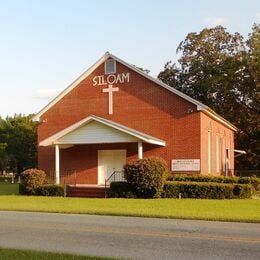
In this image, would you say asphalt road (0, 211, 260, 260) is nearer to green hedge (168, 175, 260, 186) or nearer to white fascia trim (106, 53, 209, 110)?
green hedge (168, 175, 260, 186)

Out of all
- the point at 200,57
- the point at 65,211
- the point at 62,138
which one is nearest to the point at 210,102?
the point at 200,57

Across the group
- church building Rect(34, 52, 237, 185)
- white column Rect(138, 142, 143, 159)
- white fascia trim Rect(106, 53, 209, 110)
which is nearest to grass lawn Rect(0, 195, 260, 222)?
white column Rect(138, 142, 143, 159)

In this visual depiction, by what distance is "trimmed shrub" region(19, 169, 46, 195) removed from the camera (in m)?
30.4

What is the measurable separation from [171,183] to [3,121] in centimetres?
5984

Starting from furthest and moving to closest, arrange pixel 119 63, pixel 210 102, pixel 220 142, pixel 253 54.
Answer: pixel 210 102, pixel 253 54, pixel 220 142, pixel 119 63

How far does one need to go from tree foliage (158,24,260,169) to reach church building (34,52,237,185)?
41.4 ft

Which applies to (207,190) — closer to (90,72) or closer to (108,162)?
(108,162)

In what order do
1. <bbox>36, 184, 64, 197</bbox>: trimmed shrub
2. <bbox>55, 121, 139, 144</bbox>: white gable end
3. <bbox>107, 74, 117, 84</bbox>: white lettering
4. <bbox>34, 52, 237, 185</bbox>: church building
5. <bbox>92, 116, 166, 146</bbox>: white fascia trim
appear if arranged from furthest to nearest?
<bbox>107, 74, 117, 84</bbox>: white lettering, <bbox>34, 52, 237, 185</bbox>: church building, <bbox>55, 121, 139, 144</bbox>: white gable end, <bbox>92, 116, 166, 146</bbox>: white fascia trim, <bbox>36, 184, 64, 197</bbox>: trimmed shrub

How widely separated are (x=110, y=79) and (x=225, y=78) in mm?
17514

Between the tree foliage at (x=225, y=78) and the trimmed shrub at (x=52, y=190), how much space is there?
78.4ft

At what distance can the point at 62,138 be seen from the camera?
33.1 metres

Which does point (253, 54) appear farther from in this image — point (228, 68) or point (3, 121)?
point (3, 121)

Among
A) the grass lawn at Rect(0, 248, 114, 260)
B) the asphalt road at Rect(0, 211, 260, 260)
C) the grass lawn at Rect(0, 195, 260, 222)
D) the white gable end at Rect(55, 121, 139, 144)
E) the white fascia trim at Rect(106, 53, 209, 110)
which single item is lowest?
the grass lawn at Rect(0, 195, 260, 222)

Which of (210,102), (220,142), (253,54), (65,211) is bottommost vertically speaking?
(65,211)
